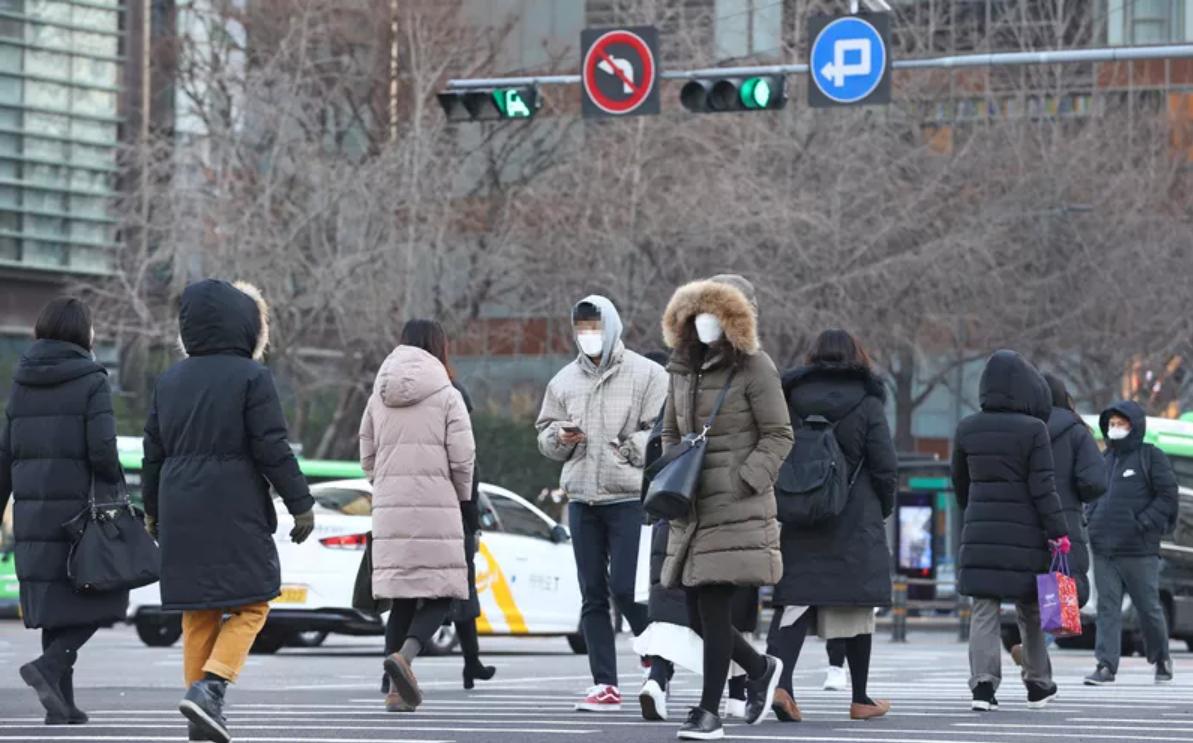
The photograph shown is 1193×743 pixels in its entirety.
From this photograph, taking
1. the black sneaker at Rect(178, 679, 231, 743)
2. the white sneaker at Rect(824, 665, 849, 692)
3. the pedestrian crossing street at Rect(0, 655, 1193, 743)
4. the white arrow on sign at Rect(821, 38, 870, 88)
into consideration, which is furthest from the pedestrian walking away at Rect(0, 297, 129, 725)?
the white arrow on sign at Rect(821, 38, 870, 88)

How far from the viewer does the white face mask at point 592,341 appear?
12.9 m

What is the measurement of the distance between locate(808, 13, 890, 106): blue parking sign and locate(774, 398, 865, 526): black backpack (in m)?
9.00

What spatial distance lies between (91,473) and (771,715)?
11.0 feet

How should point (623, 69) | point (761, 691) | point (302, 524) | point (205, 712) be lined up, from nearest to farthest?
1. point (205, 712)
2. point (302, 524)
3. point (761, 691)
4. point (623, 69)

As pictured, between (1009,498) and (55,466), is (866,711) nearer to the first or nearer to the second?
(1009,498)

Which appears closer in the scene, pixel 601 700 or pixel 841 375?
pixel 841 375

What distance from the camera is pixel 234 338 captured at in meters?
10.4

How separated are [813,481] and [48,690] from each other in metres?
3.43

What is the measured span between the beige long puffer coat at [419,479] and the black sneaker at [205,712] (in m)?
2.90

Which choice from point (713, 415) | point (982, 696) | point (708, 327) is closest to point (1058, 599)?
point (982, 696)

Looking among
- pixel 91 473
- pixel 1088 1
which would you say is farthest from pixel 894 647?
pixel 1088 1

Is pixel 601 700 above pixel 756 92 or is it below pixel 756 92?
below

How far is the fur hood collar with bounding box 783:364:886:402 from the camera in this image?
481 inches

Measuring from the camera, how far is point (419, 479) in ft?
42.4
